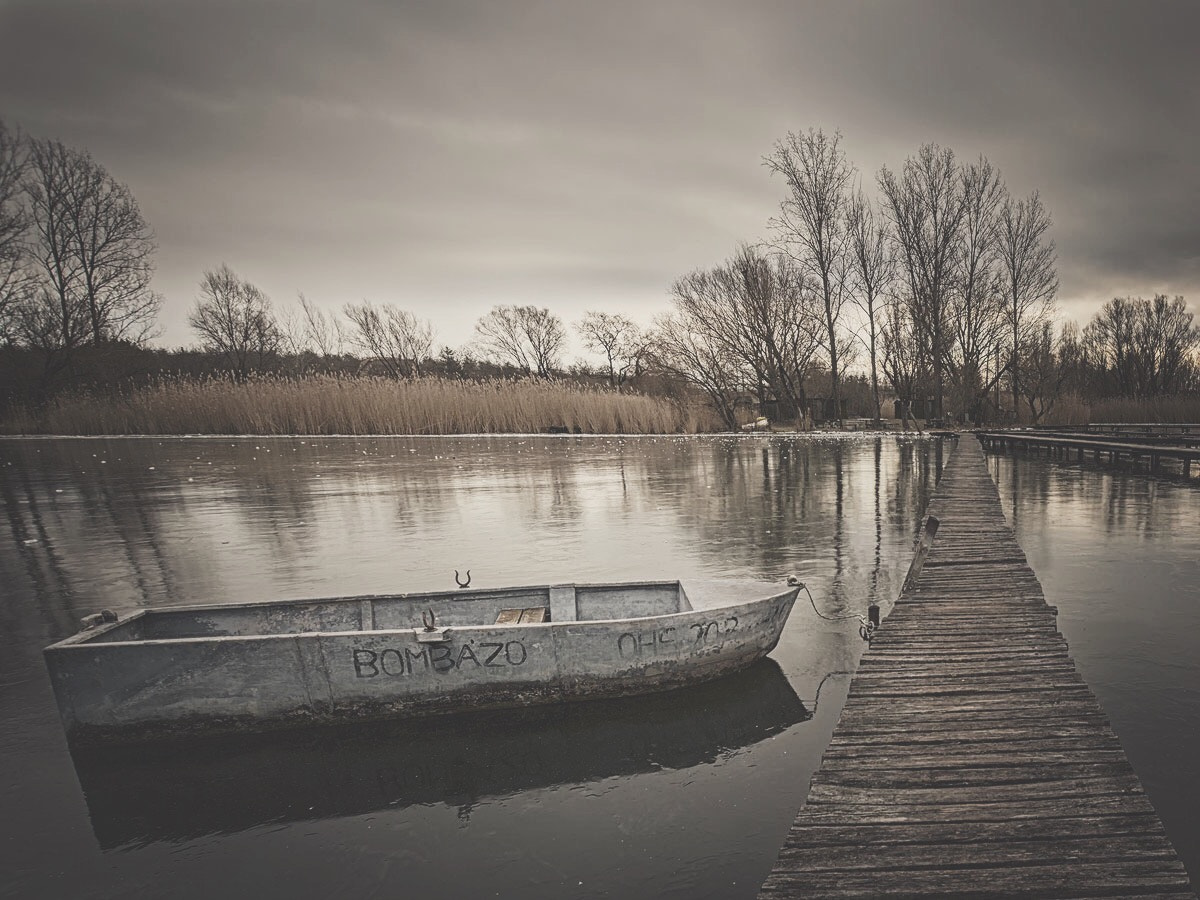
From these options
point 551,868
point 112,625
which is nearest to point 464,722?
point 551,868

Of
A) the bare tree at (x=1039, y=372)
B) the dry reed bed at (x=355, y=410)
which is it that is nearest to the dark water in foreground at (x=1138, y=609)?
the dry reed bed at (x=355, y=410)

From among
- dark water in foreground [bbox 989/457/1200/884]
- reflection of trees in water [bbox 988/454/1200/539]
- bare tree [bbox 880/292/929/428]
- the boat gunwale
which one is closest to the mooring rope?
the boat gunwale

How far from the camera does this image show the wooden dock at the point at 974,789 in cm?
219

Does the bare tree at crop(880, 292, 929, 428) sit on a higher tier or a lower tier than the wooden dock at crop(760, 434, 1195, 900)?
higher

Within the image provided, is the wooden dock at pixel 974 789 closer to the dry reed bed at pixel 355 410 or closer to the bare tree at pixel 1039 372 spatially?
the dry reed bed at pixel 355 410

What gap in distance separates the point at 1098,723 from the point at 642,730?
2.36 m

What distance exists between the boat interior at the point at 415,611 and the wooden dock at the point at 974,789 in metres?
1.66

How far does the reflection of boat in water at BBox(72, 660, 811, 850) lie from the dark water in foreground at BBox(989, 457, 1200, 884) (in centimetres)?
181

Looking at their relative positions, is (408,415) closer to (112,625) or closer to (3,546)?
(3,546)

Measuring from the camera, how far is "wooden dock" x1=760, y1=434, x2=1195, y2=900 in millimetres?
2193

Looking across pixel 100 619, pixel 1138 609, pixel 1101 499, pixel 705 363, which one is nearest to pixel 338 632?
pixel 100 619

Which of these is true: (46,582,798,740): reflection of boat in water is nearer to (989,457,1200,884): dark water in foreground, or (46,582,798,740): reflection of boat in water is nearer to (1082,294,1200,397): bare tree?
(989,457,1200,884): dark water in foreground

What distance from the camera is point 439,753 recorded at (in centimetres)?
381

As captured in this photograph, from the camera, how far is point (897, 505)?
35.9 feet
